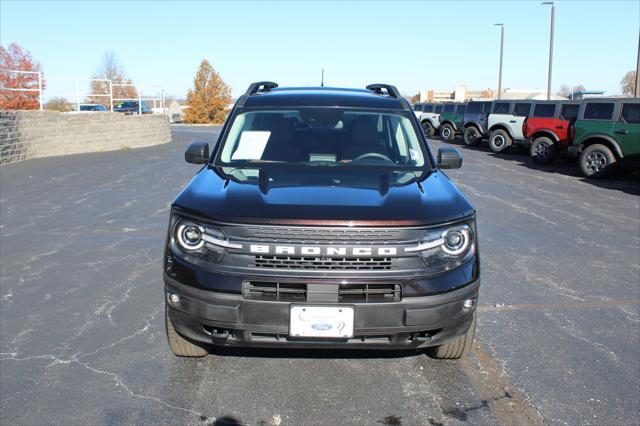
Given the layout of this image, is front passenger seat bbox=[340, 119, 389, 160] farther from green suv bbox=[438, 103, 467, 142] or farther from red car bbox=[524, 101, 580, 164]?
green suv bbox=[438, 103, 467, 142]

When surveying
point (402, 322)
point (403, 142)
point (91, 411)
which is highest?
point (403, 142)

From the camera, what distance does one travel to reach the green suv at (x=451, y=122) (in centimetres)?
2792

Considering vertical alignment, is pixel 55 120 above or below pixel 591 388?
above

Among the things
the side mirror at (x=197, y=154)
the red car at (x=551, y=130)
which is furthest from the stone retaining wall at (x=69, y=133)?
the red car at (x=551, y=130)

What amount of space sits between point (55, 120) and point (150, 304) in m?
15.4

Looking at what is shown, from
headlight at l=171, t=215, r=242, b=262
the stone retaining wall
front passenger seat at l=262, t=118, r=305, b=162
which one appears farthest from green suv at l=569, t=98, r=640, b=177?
the stone retaining wall

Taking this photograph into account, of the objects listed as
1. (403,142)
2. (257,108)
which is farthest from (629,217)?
(257,108)

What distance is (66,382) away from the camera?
11.7 feet

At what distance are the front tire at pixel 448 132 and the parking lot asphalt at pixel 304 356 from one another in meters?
20.6

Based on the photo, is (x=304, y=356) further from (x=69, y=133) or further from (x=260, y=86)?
(x=69, y=133)

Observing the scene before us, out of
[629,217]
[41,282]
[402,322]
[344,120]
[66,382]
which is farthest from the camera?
[629,217]

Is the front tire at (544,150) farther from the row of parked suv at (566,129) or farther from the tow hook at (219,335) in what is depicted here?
the tow hook at (219,335)

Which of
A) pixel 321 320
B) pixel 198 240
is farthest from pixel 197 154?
pixel 321 320

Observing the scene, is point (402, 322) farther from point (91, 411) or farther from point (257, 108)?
point (257, 108)
